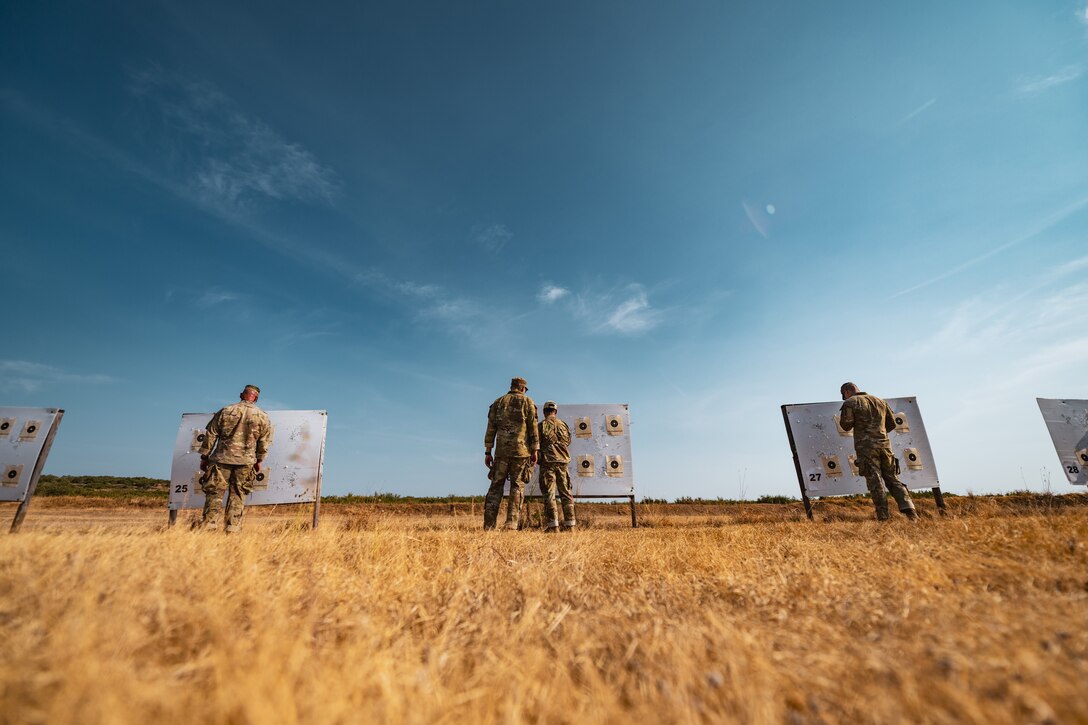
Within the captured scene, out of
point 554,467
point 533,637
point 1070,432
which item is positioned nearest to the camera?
point 533,637

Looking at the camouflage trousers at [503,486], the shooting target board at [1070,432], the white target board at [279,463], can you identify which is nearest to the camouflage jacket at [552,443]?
the camouflage trousers at [503,486]

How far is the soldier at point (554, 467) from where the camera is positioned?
7.95 m

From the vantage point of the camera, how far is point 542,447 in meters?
8.62

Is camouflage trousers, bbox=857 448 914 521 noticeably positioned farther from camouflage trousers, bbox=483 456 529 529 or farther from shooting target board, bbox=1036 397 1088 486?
shooting target board, bbox=1036 397 1088 486

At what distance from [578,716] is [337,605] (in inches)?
61.5

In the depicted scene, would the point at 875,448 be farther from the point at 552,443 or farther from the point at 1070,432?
the point at 1070,432

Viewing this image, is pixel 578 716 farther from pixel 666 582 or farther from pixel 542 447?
pixel 542 447

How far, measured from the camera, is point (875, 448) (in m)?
7.66

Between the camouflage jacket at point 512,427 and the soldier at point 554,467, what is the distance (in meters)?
0.34

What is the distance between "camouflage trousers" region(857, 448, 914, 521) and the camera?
288 inches

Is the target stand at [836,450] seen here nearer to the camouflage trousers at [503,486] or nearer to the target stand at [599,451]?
the target stand at [599,451]

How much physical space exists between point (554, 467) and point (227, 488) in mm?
5379

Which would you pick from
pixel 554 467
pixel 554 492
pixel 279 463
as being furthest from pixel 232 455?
pixel 554 467

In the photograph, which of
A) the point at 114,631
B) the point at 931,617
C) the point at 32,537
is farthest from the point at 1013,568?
the point at 32,537
